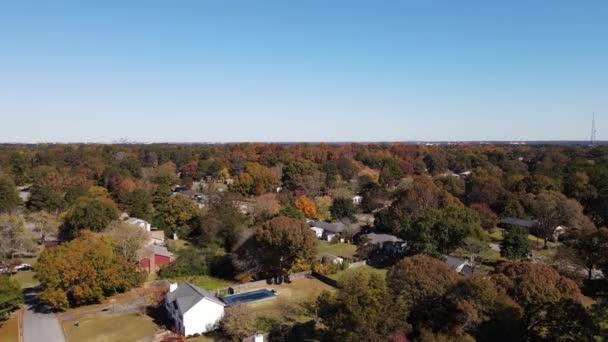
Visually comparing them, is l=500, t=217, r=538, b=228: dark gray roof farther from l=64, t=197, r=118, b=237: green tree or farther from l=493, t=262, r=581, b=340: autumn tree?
l=64, t=197, r=118, b=237: green tree

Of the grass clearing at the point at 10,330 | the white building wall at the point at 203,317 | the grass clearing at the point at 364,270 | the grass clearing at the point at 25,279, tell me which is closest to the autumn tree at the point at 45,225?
the grass clearing at the point at 25,279

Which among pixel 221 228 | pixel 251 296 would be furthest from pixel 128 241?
pixel 251 296

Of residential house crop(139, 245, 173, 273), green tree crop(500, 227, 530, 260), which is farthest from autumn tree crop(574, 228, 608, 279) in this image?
residential house crop(139, 245, 173, 273)

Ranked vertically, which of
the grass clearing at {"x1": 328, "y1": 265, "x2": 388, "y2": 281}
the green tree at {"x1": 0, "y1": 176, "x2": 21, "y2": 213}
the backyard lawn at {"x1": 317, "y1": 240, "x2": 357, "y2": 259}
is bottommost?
the backyard lawn at {"x1": 317, "y1": 240, "x2": 357, "y2": 259}

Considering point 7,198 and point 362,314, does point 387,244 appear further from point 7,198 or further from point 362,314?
point 7,198

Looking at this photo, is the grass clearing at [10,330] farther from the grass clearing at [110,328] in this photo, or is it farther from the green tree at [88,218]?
the green tree at [88,218]

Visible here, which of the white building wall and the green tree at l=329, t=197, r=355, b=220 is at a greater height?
the green tree at l=329, t=197, r=355, b=220

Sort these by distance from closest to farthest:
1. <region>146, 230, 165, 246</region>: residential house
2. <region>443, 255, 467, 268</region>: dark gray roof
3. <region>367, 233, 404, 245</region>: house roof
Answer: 1. <region>443, 255, 467, 268</region>: dark gray roof
2. <region>146, 230, 165, 246</region>: residential house
3. <region>367, 233, 404, 245</region>: house roof
